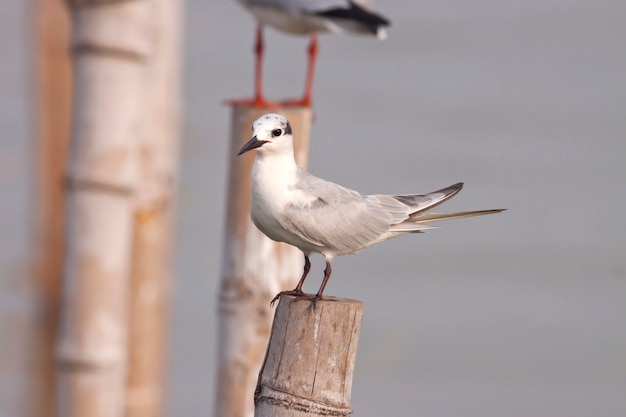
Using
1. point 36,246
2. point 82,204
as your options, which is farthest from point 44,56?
point 82,204

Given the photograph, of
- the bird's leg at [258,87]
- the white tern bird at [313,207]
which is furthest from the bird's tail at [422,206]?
the bird's leg at [258,87]

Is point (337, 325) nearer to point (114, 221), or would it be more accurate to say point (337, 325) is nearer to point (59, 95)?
point (114, 221)

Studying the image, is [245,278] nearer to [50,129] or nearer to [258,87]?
[258,87]

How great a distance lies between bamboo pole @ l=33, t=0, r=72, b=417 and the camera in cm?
706

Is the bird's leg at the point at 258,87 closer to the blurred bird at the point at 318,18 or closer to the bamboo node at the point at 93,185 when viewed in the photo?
the blurred bird at the point at 318,18

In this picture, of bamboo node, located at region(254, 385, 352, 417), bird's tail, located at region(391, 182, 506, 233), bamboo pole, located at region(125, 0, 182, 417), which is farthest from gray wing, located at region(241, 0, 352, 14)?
bamboo node, located at region(254, 385, 352, 417)

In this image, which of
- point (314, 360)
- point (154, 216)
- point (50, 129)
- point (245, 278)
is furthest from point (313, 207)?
point (50, 129)

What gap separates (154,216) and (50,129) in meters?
0.96

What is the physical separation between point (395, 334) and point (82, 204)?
4.86m

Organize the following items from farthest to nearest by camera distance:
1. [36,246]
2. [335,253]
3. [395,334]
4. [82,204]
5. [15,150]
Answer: [15,150]
[395,334]
[36,246]
[82,204]
[335,253]

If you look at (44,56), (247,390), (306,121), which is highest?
(44,56)

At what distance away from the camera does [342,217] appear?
3.69 metres

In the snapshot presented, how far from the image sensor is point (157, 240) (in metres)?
6.77

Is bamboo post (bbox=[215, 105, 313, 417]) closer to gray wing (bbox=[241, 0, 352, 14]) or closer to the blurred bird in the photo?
the blurred bird
